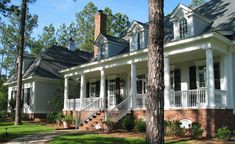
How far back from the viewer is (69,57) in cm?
3716

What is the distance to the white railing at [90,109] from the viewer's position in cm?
2300

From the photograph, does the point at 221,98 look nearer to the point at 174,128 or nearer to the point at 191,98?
the point at 191,98

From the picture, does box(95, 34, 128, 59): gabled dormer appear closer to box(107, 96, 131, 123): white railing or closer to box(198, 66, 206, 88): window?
box(107, 96, 131, 123): white railing

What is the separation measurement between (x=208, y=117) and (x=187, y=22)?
6.10 meters

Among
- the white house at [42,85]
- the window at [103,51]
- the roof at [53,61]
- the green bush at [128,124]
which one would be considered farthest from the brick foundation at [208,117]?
the roof at [53,61]

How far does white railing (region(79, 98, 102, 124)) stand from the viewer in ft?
75.5

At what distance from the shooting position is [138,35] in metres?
23.2

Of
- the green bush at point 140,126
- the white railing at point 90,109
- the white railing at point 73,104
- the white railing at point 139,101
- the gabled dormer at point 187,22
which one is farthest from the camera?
the white railing at point 73,104

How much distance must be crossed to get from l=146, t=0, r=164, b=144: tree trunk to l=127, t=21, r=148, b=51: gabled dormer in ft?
44.9

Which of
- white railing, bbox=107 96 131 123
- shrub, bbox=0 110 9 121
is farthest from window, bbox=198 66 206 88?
shrub, bbox=0 110 9 121

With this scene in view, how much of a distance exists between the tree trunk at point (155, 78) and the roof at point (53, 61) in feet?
77.2

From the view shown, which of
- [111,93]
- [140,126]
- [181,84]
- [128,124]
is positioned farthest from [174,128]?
[111,93]

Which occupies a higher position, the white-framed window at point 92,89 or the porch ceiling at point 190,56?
the porch ceiling at point 190,56

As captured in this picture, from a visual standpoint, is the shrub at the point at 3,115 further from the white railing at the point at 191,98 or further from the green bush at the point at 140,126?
the white railing at the point at 191,98
